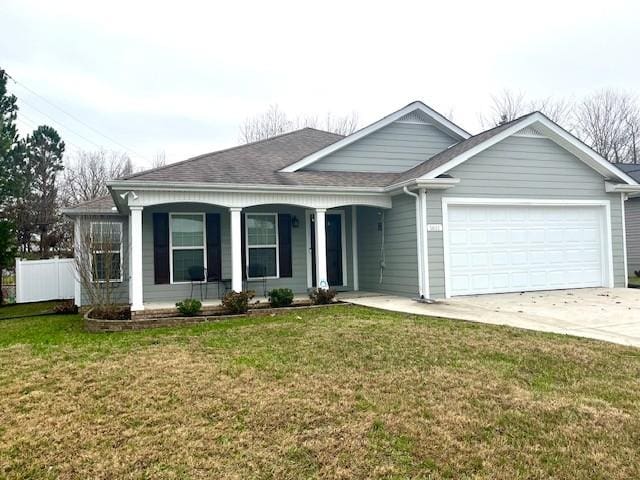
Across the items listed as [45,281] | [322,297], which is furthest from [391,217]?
[45,281]

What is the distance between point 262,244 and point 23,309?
722 cm

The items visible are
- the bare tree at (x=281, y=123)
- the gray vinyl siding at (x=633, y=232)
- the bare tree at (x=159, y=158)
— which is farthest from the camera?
the bare tree at (x=159, y=158)

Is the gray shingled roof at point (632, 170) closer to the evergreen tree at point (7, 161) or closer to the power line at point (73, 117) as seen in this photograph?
the evergreen tree at point (7, 161)

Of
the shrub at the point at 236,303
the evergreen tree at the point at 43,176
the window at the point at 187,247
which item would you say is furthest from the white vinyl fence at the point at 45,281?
the evergreen tree at the point at 43,176

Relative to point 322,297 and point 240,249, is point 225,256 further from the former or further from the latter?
point 322,297

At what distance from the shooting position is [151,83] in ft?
70.3

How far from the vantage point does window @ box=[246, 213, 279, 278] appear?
39.3ft

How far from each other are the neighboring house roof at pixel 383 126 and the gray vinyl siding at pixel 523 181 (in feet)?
7.41

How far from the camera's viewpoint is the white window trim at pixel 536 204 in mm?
10555

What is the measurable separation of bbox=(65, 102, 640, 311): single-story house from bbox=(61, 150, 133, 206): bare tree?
19.1m

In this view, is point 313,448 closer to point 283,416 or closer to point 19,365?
point 283,416

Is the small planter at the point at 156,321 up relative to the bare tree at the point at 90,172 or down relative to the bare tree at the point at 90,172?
down

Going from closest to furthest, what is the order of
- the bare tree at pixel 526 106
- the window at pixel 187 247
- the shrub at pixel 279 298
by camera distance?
the shrub at pixel 279 298, the window at pixel 187 247, the bare tree at pixel 526 106

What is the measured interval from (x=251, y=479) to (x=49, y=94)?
2374 cm
